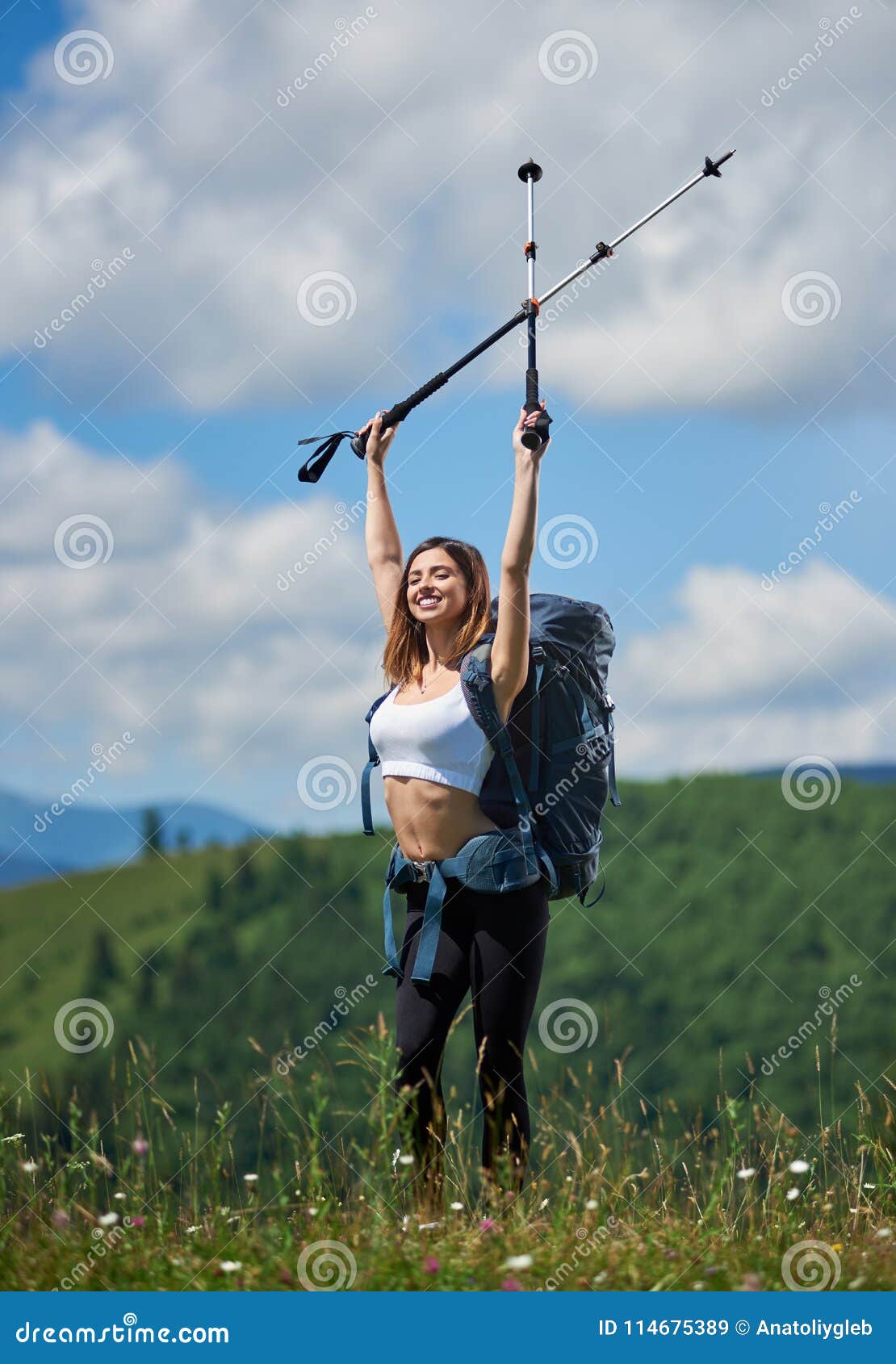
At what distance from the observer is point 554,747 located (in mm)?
4242

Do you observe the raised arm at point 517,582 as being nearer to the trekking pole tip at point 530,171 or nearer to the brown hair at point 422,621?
the brown hair at point 422,621

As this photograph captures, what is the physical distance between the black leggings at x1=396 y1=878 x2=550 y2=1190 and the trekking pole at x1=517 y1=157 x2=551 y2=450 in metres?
1.33

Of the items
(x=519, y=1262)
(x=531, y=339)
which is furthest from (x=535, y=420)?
(x=519, y=1262)

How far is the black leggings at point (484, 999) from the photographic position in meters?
4.00

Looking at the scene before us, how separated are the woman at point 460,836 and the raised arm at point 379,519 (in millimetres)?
364

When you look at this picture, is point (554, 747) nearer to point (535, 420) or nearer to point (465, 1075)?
point (535, 420)

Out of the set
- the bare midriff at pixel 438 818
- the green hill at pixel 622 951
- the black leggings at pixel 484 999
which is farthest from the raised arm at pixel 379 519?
the green hill at pixel 622 951

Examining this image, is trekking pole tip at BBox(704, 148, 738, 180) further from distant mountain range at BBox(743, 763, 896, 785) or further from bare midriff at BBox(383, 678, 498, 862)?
distant mountain range at BBox(743, 763, 896, 785)

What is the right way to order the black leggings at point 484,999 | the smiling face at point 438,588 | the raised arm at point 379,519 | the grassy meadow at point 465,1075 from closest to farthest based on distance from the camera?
1. the grassy meadow at point 465,1075
2. the black leggings at point 484,999
3. the smiling face at point 438,588
4. the raised arm at point 379,519

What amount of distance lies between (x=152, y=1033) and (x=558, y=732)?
50822mm

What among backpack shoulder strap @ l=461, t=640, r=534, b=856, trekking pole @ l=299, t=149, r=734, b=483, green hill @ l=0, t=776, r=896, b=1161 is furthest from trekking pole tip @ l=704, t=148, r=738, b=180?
green hill @ l=0, t=776, r=896, b=1161

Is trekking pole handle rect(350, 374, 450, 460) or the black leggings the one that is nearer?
the black leggings

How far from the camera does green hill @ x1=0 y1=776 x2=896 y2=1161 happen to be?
47.4 metres

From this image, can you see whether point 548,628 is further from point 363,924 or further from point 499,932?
point 363,924
